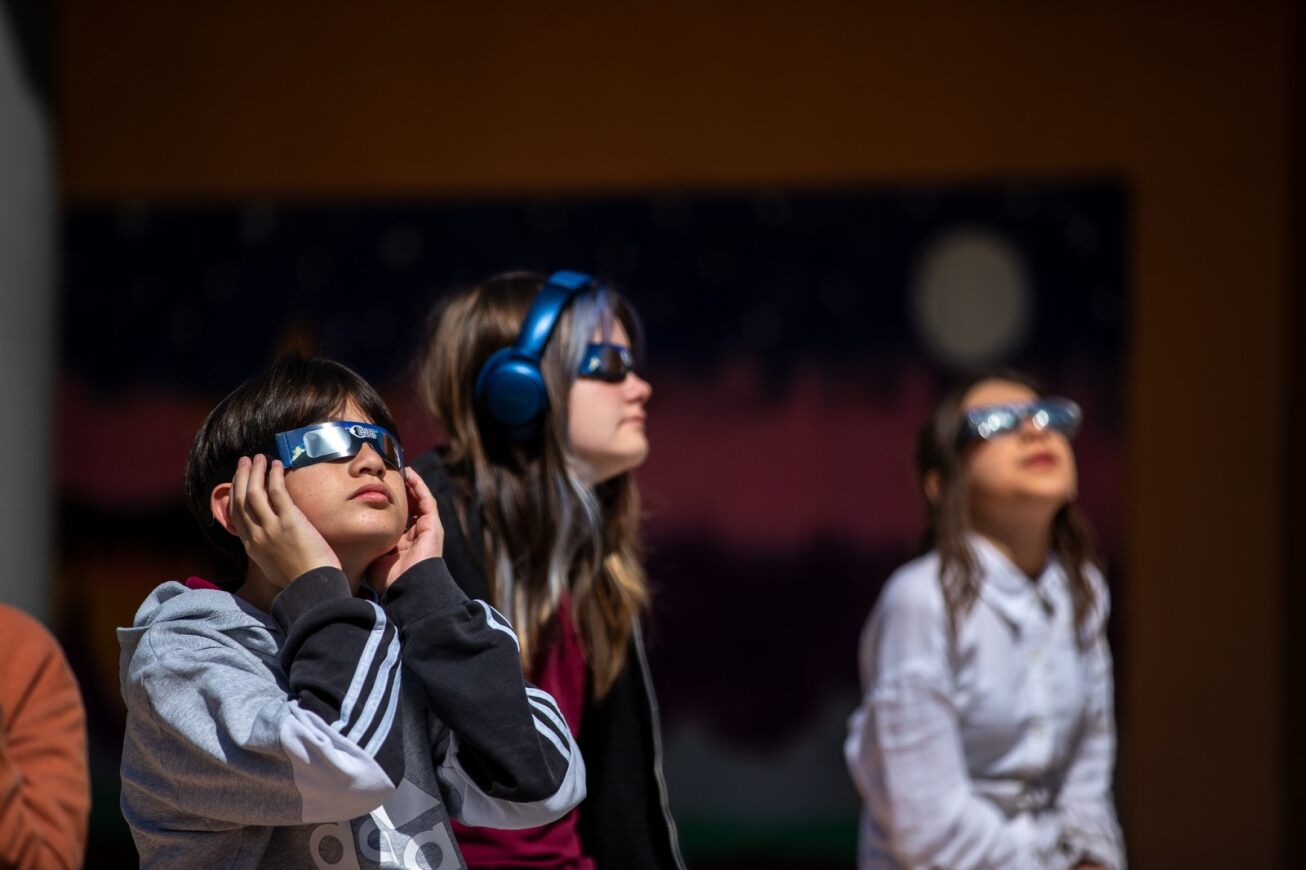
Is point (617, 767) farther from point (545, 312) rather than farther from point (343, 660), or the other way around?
point (343, 660)

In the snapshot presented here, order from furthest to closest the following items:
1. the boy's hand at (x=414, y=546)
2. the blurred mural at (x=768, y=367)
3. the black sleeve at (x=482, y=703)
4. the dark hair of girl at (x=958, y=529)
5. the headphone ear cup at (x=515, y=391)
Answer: the blurred mural at (x=768, y=367)
the dark hair of girl at (x=958, y=529)
the headphone ear cup at (x=515, y=391)
the boy's hand at (x=414, y=546)
the black sleeve at (x=482, y=703)

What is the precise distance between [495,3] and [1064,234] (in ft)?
7.08

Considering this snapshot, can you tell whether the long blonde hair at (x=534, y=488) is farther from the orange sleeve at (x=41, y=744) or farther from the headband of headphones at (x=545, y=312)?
the orange sleeve at (x=41, y=744)

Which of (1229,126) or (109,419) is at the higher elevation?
(1229,126)

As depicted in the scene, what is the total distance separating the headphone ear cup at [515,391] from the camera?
2535mm

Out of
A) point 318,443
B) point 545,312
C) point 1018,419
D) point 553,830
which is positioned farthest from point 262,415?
point 1018,419

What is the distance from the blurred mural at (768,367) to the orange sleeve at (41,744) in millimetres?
2793

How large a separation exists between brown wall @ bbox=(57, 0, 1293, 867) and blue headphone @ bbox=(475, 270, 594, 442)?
2990 millimetres

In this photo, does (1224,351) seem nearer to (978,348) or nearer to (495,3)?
(978,348)

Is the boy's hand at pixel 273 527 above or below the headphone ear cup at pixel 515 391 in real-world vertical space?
below

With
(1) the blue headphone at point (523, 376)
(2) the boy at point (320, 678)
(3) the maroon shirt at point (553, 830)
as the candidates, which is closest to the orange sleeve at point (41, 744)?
(3) the maroon shirt at point (553, 830)

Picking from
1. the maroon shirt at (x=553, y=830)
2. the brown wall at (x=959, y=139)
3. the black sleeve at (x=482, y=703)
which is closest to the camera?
the black sleeve at (x=482, y=703)

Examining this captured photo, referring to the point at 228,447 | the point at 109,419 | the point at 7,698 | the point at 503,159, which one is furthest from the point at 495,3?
the point at 228,447

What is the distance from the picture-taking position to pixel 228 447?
193cm
